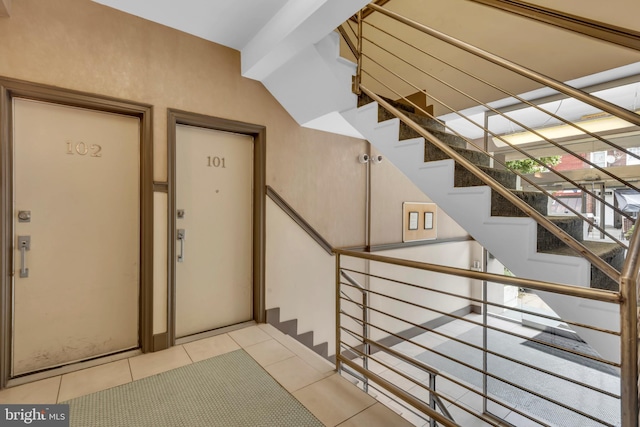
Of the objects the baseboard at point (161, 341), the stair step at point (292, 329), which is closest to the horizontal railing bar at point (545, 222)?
the stair step at point (292, 329)

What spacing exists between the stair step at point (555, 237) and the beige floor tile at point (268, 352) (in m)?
1.93

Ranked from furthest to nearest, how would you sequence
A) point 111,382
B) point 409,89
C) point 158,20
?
1. point 409,89
2. point 158,20
3. point 111,382

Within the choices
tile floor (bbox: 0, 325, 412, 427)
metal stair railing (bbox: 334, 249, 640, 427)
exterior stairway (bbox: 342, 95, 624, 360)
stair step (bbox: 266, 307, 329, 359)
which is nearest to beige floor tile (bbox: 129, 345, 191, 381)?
tile floor (bbox: 0, 325, 412, 427)

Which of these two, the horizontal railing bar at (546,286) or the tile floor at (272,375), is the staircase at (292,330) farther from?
the horizontal railing bar at (546,286)

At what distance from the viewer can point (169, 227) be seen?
248 cm

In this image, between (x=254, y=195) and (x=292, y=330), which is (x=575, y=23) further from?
(x=292, y=330)

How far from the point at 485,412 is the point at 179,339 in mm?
3216

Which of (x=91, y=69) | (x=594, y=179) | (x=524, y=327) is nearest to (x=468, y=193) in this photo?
(x=594, y=179)

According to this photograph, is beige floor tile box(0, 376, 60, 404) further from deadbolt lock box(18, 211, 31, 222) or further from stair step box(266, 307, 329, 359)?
stair step box(266, 307, 329, 359)

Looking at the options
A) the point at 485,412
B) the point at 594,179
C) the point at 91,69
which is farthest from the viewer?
the point at 485,412

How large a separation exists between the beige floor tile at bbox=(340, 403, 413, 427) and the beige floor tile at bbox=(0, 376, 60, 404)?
182 cm

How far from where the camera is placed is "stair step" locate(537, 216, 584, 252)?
5.90 ft

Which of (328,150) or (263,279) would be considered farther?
(328,150)

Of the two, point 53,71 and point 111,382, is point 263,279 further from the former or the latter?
point 53,71
